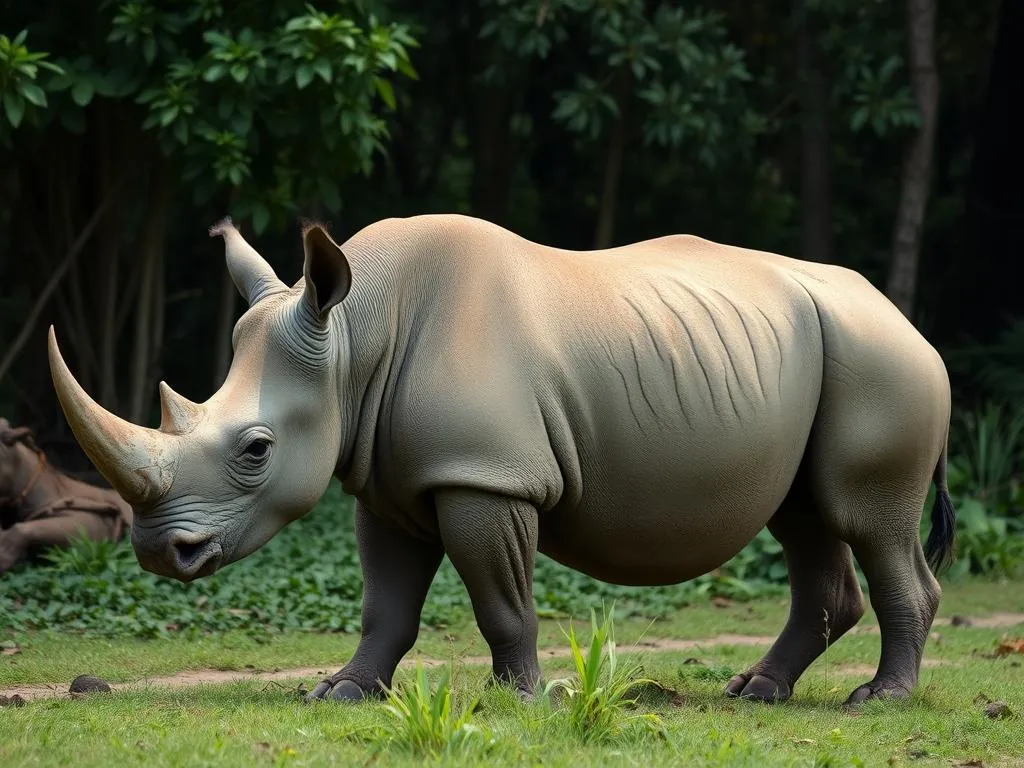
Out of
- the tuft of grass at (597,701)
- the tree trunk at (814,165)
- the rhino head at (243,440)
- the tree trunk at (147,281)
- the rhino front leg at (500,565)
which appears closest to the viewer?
the tuft of grass at (597,701)

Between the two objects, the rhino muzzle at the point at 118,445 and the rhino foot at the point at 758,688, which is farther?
the rhino foot at the point at 758,688

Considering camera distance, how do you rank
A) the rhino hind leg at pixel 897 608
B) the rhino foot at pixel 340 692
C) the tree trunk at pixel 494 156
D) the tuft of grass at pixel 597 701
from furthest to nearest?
1. the tree trunk at pixel 494 156
2. the rhino hind leg at pixel 897 608
3. the rhino foot at pixel 340 692
4. the tuft of grass at pixel 597 701

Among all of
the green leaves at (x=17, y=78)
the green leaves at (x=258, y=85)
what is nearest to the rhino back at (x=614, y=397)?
the green leaves at (x=258, y=85)

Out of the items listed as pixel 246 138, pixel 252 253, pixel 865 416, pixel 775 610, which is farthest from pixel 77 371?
pixel 865 416

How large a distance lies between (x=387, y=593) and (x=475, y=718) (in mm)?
1121

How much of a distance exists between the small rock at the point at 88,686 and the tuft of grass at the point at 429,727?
74.7 inches

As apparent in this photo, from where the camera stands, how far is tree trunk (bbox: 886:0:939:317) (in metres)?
13.4

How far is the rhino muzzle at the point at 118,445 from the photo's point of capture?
5.30 m

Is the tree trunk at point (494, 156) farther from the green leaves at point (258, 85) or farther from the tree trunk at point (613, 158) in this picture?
the green leaves at point (258, 85)

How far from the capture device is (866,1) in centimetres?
1355

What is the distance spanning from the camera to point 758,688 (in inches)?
270

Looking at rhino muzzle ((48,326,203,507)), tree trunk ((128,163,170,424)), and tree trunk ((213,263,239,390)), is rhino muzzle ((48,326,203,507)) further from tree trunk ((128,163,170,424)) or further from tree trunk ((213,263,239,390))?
tree trunk ((213,263,239,390))

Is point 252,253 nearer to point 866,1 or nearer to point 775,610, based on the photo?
point 775,610

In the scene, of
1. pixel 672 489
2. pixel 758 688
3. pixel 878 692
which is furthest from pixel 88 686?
pixel 878 692
